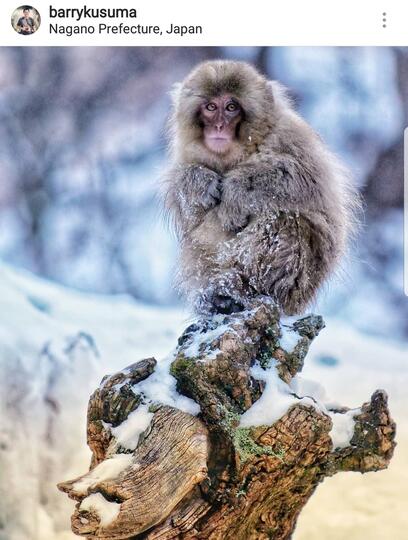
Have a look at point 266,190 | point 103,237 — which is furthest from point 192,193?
point 103,237

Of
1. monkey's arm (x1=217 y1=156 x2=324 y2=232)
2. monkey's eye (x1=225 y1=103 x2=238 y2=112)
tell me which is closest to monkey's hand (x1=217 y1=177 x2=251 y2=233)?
monkey's arm (x1=217 y1=156 x2=324 y2=232)

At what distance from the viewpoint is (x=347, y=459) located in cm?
296

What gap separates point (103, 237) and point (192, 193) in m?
0.55

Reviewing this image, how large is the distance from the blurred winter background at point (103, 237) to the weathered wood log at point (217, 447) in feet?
2.32

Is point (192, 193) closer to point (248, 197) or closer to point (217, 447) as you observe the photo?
point (248, 197)

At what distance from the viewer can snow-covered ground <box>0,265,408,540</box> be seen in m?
3.60

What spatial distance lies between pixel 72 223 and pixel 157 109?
70cm

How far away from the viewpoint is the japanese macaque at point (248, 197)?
11.4 feet

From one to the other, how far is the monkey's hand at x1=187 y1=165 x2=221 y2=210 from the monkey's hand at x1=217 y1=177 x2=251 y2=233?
2.3 inches

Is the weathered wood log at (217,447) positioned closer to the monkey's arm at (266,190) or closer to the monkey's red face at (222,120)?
the monkey's arm at (266,190)

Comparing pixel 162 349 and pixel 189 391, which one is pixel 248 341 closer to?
pixel 189 391
